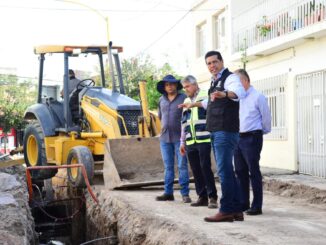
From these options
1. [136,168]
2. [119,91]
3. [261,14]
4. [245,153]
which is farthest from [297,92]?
[245,153]

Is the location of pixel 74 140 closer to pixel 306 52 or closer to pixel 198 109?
pixel 198 109

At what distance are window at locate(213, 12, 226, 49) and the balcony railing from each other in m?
1.92

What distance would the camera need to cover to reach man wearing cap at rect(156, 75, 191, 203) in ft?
26.3

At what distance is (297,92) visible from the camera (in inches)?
563

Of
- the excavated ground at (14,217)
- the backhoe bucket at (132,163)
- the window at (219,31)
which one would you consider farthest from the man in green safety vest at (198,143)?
the window at (219,31)

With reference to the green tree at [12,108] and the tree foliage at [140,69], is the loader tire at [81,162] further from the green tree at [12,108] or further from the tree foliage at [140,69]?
the tree foliage at [140,69]

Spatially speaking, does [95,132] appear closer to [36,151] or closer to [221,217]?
[36,151]

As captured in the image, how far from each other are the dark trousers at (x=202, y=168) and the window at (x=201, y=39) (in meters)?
15.0

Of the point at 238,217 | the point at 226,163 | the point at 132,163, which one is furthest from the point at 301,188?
the point at 226,163

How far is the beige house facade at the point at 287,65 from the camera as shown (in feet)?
43.6

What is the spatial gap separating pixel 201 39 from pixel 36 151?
1181 cm

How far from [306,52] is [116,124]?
5.72m

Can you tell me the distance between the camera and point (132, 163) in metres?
10.1

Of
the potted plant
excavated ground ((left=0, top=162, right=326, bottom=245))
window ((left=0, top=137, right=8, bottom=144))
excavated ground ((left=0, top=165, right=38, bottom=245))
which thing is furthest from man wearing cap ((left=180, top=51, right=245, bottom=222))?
window ((left=0, top=137, right=8, bottom=144))
